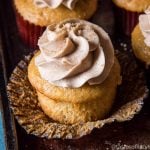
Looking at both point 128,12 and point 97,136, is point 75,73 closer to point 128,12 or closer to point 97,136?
point 97,136

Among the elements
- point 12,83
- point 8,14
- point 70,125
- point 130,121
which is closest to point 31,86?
point 12,83

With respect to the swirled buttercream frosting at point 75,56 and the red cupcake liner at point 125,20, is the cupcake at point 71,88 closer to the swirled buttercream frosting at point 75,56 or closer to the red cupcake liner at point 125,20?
the swirled buttercream frosting at point 75,56

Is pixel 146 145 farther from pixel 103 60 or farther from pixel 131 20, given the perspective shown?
pixel 131 20

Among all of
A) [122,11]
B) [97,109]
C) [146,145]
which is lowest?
[146,145]

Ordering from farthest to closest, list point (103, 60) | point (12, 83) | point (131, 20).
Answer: point (131, 20)
point (12, 83)
point (103, 60)

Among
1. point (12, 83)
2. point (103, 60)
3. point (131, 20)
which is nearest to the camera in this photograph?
point (103, 60)

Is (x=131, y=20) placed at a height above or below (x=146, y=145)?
above

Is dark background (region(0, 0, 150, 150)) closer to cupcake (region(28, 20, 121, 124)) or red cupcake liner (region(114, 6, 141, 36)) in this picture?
cupcake (region(28, 20, 121, 124))
